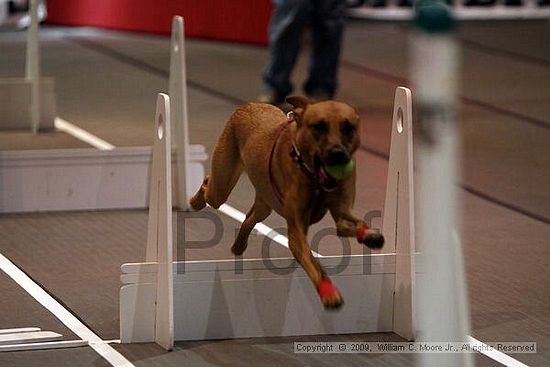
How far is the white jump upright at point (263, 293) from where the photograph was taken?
3514 mm

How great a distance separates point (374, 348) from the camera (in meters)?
3.54

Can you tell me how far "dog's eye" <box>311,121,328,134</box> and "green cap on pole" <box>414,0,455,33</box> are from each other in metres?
1.56

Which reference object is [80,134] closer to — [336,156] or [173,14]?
[336,156]

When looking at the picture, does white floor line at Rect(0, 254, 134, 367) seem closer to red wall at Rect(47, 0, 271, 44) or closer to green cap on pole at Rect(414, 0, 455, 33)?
green cap on pole at Rect(414, 0, 455, 33)

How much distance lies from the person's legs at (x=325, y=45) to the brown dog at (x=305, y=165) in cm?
406

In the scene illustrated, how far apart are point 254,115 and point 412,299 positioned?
66cm

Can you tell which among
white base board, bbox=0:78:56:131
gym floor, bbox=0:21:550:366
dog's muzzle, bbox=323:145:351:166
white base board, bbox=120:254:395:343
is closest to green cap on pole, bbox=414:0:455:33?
dog's muzzle, bbox=323:145:351:166

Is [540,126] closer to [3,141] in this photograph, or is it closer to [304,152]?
[3,141]

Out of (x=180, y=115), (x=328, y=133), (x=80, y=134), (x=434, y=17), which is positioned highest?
(x=434, y=17)

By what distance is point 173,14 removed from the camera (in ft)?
36.7

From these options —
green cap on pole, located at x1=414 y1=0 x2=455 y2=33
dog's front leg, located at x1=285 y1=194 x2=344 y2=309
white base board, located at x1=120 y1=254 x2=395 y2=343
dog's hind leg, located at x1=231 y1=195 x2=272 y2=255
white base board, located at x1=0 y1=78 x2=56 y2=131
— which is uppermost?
green cap on pole, located at x1=414 y1=0 x2=455 y2=33

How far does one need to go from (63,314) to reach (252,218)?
62 centimetres

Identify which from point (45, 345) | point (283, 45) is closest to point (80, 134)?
point (283, 45)

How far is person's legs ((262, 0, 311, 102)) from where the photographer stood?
7.51 m
